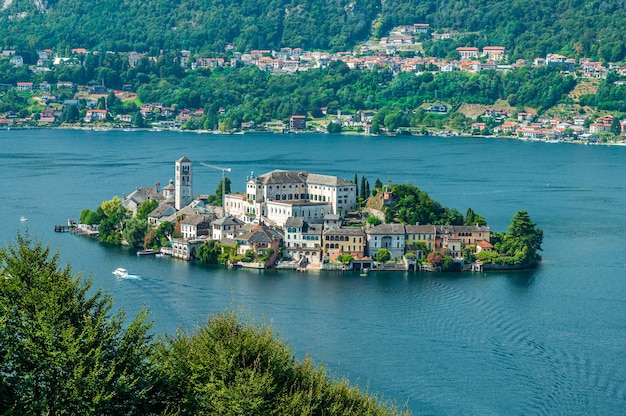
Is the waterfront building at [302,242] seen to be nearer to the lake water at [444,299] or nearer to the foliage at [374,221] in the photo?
the lake water at [444,299]

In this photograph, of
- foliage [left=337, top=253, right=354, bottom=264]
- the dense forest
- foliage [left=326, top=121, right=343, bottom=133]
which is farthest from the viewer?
the dense forest

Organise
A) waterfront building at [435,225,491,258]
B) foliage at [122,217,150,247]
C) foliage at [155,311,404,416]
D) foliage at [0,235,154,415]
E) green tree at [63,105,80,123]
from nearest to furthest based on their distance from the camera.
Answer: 1. foliage at [0,235,154,415]
2. foliage at [155,311,404,416]
3. waterfront building at [435,225,491,258]
4. foliage at [122,217,150,247]
5. green tree at [63,105,80,123]

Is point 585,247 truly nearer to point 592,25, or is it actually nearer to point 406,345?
point 406,345

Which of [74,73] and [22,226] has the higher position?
[74,73]

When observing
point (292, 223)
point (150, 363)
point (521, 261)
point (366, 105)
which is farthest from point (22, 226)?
point (366, 105)

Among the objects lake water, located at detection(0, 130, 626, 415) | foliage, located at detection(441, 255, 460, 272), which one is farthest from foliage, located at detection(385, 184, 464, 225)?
lake water, located at detection(0, 130, 626, 415)

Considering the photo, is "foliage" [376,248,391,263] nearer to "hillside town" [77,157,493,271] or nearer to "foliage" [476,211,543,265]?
"hillside town" [77,157,493,271]

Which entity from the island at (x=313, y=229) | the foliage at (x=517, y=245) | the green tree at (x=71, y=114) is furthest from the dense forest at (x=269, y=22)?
the foliage at (x=517, y=245)
